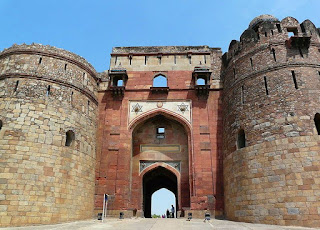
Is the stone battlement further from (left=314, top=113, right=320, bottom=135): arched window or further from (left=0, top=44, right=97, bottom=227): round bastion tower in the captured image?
(left=314, top=113, right=320, bottom=135): arched window

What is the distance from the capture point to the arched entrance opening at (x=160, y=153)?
1510cm

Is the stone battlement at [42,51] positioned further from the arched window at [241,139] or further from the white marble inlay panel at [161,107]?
the arched window at [241,139]

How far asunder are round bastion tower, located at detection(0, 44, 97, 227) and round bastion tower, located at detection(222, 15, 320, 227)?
6.99m

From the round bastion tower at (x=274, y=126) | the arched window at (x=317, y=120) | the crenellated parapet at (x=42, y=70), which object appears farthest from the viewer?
the crenellated parapet at (x=42, y=70)

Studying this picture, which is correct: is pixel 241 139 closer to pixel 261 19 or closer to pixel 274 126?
pixel 274 126

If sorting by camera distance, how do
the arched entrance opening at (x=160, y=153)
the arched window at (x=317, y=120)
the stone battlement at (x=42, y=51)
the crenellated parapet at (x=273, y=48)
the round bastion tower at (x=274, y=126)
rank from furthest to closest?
1. the arched entrance opening at (x=160, y=153)
2. the stone battlement at (x=42, y=51)
3. the crenellated parapet at (x=273, y=48)
4. the arched window at (x=317, y=120)
5. the round bastion tower at (x=274, y=126)

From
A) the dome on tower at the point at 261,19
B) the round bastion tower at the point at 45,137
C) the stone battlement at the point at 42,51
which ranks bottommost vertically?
the round bastion tower at the point at 45,137

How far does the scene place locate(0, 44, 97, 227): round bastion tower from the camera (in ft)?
35.5

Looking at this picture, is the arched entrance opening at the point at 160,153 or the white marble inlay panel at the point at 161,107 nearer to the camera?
the arched entrance opening at the point at 160,153

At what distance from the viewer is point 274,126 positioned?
1166 cm

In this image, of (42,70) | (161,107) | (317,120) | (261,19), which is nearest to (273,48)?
(317,120)

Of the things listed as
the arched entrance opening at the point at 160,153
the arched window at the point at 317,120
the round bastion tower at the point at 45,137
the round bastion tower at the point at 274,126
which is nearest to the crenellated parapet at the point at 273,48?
the round bastion tower at the point at 274,126

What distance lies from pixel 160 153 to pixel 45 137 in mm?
6387

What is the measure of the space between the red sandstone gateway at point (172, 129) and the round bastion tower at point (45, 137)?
43mm
